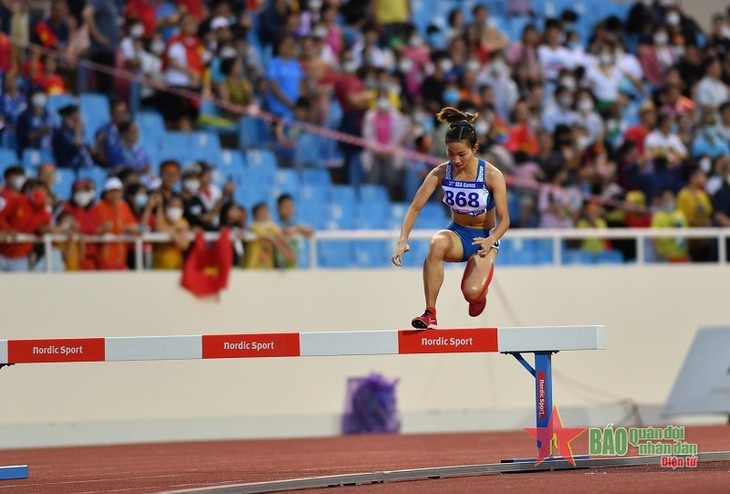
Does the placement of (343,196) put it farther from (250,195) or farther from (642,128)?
(642,128)

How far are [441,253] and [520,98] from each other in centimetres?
985

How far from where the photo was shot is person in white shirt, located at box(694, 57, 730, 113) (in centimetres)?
2131

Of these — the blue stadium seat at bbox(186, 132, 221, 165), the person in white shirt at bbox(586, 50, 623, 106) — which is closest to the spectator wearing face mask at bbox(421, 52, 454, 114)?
the person in white shirt at bbox(586, 50, 623, 106)

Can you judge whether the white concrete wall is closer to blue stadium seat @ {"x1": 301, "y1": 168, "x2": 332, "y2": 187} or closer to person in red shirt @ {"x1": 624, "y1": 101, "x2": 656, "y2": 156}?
blue stadium seat @ {"x1": 301, "y1": 168, "x2": 332, "y2": 187}

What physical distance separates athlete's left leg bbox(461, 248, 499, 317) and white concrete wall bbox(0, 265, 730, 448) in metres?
6.17

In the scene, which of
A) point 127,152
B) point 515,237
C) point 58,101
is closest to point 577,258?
point 515,237

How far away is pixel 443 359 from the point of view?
56.7ft

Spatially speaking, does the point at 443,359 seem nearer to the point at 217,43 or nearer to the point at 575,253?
Answer: the point at 575,253

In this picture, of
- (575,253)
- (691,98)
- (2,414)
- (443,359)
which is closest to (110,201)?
(2,414)

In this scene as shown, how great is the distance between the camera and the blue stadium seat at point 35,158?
16844mm

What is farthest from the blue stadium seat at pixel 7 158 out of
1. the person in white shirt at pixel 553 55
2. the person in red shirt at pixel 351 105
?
the person in white shirt at pixel 553 55

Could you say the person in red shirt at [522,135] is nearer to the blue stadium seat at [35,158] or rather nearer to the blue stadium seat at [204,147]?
the blue stadium seat at [204,147]

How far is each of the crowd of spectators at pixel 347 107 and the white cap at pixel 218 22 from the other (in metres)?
0.05

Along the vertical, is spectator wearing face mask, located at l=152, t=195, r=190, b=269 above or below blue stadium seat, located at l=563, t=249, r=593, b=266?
above
